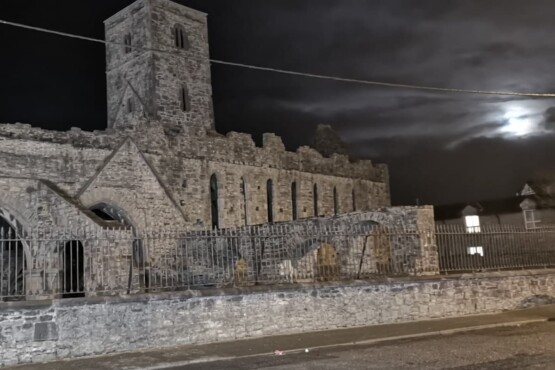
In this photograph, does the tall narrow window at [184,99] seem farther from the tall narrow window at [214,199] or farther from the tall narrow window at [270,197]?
the tall narrow window at [270,197]

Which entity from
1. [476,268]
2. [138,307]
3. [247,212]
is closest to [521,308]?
[476,268]

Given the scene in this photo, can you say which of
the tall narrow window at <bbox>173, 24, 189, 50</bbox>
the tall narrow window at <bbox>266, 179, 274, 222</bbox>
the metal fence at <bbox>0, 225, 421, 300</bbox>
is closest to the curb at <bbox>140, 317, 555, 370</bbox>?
the metal fence at <bbox>0, 225, 421, 300</bbox>

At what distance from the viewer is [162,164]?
2480 centimetres

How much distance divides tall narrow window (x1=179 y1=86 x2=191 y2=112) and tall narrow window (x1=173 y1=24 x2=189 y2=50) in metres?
2.40

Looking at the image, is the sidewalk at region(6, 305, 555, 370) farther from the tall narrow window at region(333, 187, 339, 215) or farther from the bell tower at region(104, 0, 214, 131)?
the bell tower at region(104, 0, 214, 131)

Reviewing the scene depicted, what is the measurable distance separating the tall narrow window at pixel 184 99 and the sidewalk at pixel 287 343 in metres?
19.2

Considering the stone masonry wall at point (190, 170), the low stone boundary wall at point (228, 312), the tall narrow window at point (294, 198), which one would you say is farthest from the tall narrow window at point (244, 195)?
the low stone boundary wall at point (228, 312)

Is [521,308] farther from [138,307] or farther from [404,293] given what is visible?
[138,307]

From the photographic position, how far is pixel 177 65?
101ft

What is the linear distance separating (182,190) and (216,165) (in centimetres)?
239

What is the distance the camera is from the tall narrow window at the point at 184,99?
30.6m

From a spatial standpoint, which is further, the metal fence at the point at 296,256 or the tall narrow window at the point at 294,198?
the tall narrow window at the point at 294,198

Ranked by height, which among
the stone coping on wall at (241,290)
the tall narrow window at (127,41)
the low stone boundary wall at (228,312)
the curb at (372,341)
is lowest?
the curb at (372,341)

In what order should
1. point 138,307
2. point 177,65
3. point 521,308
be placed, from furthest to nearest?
point 177,65, point 521,308, point 138,307
